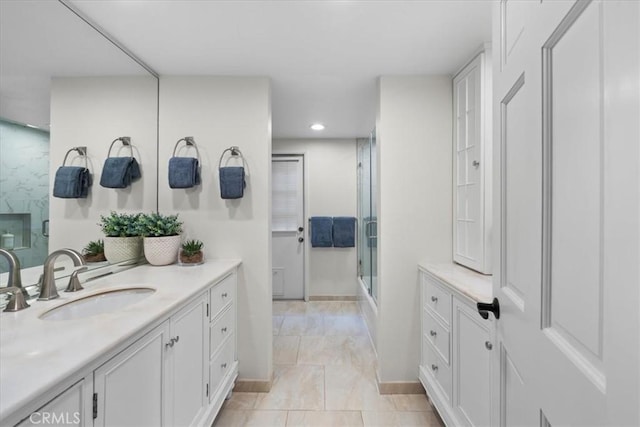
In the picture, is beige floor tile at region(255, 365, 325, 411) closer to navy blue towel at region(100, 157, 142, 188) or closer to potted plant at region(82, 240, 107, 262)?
potted plant at region(82, 240, 107, 262)

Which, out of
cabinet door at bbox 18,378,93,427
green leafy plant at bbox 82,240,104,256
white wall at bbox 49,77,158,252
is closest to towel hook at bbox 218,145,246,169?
white wall at bbox 49,77,158,252

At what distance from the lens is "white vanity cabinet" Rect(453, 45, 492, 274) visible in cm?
182

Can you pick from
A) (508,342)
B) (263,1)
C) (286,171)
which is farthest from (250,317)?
(286,171)

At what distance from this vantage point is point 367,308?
3215 millimetres

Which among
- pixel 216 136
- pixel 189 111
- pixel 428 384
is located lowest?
pixel 428 384

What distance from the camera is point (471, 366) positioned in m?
1.44

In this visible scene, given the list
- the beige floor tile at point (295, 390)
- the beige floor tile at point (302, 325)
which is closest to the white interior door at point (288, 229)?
the beige floor tile at point (302, 325)

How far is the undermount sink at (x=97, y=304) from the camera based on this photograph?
125cm

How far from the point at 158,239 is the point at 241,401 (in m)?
1.23

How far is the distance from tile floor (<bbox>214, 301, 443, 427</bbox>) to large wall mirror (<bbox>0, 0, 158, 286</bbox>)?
1482 mm

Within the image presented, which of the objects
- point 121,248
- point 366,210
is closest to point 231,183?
point 121,248

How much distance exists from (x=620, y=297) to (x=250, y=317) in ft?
7.06

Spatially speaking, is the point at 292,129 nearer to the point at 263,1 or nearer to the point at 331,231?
the point at 331,231

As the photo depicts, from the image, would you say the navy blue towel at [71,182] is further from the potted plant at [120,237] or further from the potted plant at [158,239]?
the potted plant at [158,239]
